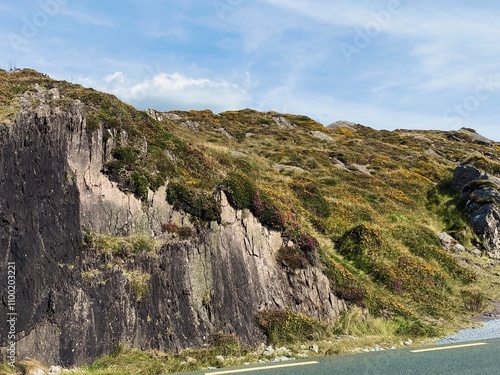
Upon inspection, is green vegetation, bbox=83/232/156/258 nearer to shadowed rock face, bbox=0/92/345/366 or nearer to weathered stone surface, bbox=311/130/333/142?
shadowed rock face, bbox=0/92/345/366

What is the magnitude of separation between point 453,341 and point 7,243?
697 inches

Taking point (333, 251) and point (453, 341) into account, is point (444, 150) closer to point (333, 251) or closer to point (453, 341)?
point (333, 251)

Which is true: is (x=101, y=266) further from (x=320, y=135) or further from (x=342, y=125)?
(x=342, y=125)

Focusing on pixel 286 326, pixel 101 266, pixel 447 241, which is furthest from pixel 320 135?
pixel 101 266

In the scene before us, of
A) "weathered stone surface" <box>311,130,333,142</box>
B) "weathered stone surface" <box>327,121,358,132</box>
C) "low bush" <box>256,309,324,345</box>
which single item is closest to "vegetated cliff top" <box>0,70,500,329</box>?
"low bush" <box>256,309,324,345</box>

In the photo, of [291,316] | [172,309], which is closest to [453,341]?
[291,316]

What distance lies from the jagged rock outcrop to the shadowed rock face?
74.4 feet

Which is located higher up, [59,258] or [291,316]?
[59,258]

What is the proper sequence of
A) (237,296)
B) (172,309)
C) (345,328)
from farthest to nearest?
1. (345,328)
2. (237,296)
3. (172,309)

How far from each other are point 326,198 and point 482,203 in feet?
48.8

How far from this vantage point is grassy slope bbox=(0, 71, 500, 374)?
65.6 feet

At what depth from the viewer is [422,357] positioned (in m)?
14.3

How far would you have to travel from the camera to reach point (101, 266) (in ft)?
47.7

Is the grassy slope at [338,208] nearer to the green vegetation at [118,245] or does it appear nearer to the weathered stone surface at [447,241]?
the weathered stone surface at [447,241]
